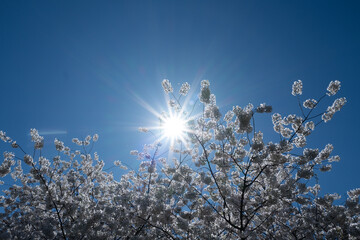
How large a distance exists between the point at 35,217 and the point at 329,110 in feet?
32.8

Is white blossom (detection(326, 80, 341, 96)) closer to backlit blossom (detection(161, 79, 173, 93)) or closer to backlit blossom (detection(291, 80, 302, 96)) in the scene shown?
backlit blossom (detection(291, 80, 302, 96))

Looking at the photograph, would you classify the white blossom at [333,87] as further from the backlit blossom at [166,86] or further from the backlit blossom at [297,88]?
the backlit blossom at [166,86]

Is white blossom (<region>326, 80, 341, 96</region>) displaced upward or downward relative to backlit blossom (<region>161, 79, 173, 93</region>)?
downward

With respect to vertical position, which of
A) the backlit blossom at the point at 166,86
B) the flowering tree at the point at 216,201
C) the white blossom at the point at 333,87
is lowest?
the flowering tree at the point at 216,201

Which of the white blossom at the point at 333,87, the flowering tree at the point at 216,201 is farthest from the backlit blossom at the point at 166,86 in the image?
the white blossom at the point at 333,87

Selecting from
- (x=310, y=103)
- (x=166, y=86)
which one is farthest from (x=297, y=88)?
(x=166, y=86)

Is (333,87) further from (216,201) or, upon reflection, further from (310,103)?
(216,201)


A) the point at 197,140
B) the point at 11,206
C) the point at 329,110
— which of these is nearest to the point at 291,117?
the point at 329,110

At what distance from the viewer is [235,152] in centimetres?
627

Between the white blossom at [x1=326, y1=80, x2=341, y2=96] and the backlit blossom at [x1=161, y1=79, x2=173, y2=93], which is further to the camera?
the backlit blossom at [x1=161, y1=79, x2=173, y2=93]

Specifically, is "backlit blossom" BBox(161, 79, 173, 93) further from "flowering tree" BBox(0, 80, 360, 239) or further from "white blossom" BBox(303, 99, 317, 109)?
"white blossom" BBox(303, 99, 317, 109)

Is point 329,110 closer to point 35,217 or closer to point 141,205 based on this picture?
point 141,205

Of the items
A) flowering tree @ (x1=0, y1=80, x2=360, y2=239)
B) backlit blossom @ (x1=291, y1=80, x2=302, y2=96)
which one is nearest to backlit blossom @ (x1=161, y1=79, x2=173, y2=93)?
flowering tree @ (x1=0, y1=80, x2=360, y2=239)

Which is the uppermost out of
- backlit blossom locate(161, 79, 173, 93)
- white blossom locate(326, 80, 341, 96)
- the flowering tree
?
backlit blossom locate(161, 79, 173, 93)
